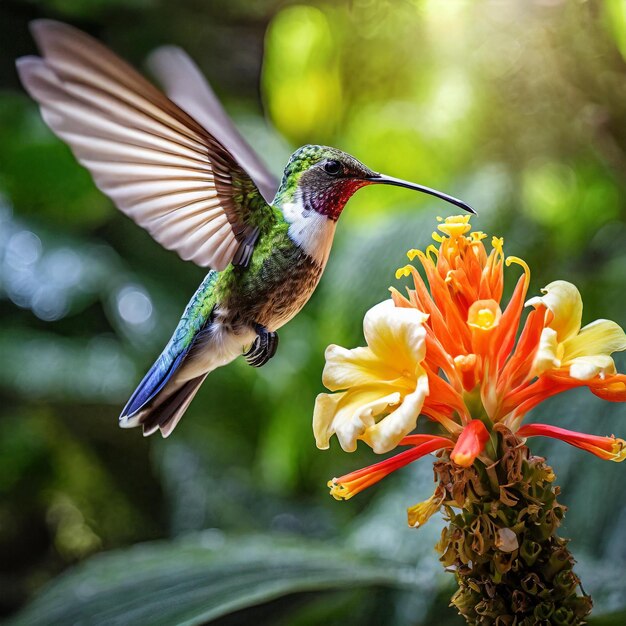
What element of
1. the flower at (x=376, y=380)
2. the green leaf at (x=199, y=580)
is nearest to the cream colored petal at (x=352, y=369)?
the flower at (x=376, y=380)

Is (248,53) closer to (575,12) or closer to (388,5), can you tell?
(388,5)

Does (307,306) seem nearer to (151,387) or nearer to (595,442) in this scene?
(151,387)

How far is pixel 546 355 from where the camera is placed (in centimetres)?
41

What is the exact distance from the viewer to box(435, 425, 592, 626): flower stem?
1.44 ft

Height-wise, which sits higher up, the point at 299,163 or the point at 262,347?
the point at 299,163

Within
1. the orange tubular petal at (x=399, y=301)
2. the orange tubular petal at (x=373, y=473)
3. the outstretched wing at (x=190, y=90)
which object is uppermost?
the outstretched wing at (x=190, y=90)

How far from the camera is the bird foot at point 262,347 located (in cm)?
57

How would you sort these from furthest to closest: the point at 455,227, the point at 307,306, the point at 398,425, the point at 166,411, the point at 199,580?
the point at 307,306 < the point at 199,580 < the point at 166,411 < the point at 455,227 < the point at 398,425

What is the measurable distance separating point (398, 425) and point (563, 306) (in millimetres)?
126

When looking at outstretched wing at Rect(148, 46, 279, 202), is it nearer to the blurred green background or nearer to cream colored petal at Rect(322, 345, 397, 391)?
cream colored petal at Rect(322, 345, 397, 391)

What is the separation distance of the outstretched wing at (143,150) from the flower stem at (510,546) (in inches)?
8.7

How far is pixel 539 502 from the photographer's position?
1.45 ft

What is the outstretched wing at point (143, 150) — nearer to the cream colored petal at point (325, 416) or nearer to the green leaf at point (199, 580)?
the cream colored petal at point (325, 416)

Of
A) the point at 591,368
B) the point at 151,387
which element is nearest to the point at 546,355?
the point at 591,368
